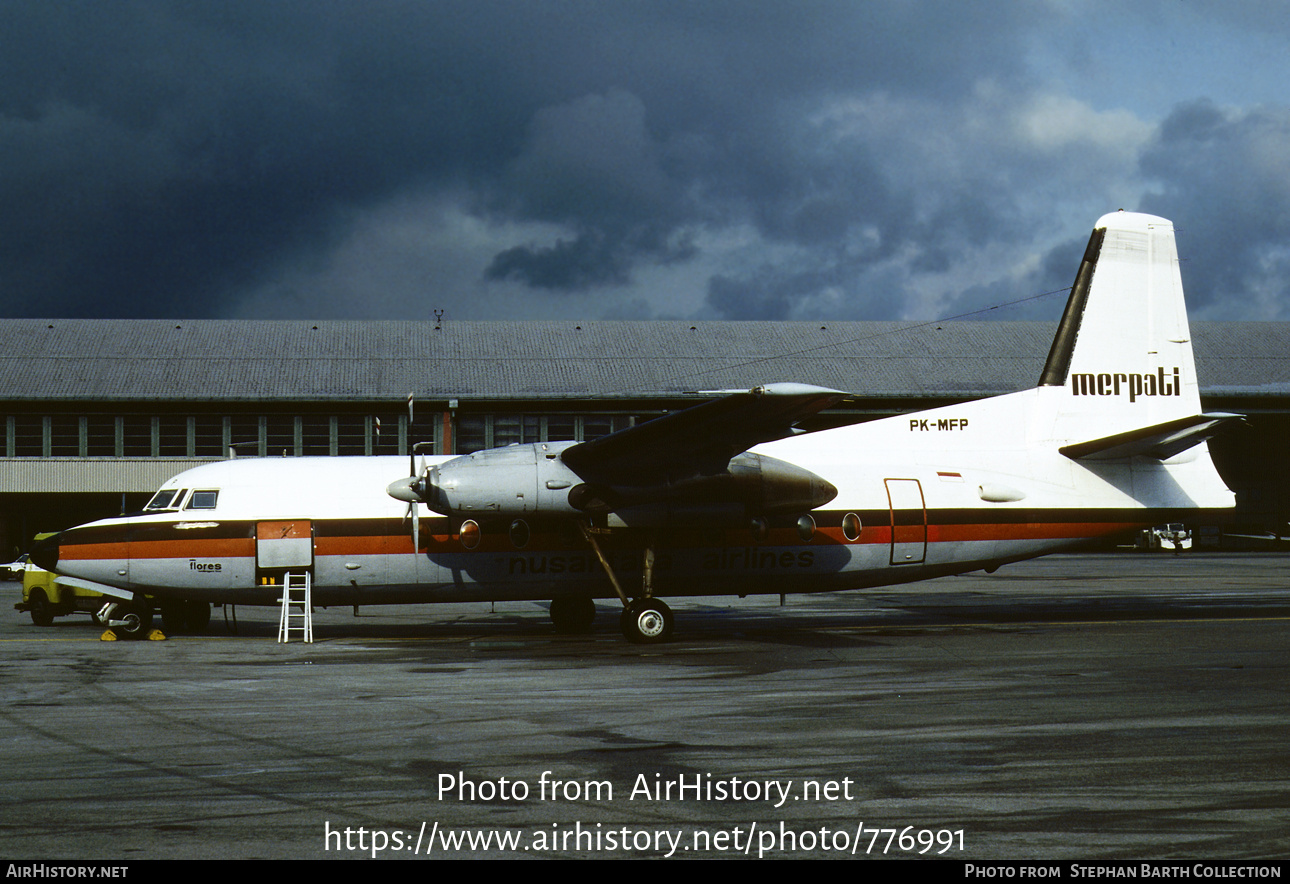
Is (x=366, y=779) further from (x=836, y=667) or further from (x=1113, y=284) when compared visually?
(x=1113, y=284)

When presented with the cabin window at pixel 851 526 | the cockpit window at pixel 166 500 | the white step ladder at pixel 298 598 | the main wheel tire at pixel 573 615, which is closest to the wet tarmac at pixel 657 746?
the white step ladder at pixel 298 598

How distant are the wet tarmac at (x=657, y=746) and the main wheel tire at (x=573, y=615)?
84.5 inches

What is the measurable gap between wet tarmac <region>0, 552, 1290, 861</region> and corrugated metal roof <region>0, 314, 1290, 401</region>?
1390 inches

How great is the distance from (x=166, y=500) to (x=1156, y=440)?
19.9 meters

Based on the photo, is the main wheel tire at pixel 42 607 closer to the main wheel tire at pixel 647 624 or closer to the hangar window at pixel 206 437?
the main wheel tire at pixel 647 624

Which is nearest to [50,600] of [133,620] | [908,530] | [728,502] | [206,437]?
[133,620]

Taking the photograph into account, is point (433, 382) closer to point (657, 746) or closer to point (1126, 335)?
point (1126, 335)

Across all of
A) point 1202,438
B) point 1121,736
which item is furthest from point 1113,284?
point 1121,736

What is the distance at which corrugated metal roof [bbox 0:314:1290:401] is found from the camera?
53.8 meters

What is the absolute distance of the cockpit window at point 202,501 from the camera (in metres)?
21.1

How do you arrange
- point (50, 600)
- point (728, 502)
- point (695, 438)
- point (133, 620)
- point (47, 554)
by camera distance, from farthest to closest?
point (50, 600)
point (133, 620)
point (47, 554)
point (728, 502)
point (695, 438)

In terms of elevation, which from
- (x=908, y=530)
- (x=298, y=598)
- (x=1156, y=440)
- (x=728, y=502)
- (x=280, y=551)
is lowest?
(x=298, y=598)

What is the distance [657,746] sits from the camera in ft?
33.7
